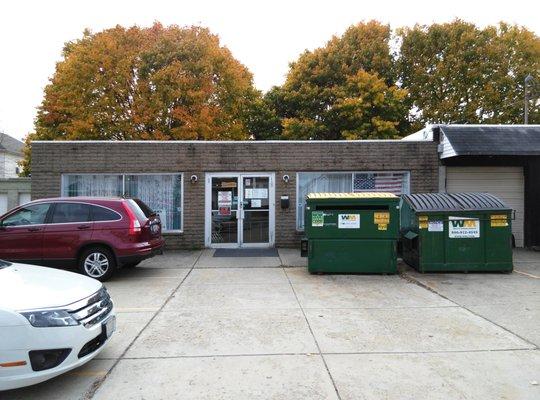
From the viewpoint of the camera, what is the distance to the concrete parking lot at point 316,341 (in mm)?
3854

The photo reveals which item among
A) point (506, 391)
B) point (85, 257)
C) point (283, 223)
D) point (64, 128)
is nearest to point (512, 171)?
point (283, 223)

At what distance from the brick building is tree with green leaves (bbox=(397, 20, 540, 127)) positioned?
14849 millimetres

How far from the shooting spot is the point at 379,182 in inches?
514

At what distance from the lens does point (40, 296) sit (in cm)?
382

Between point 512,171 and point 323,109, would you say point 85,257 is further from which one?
point 323,109

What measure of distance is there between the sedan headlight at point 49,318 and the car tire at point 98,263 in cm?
506

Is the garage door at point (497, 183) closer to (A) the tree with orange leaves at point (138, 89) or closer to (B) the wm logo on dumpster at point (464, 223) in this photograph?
(B) the wm logo on dumpster at point (464, 223)

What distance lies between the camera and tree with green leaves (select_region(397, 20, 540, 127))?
25406mm

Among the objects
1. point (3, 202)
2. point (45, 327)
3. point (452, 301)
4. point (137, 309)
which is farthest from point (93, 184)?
point (3, 202)

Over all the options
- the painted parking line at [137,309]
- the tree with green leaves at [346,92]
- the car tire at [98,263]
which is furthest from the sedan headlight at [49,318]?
the tree with green leaves at [346,92]

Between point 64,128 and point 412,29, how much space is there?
70.5 ft

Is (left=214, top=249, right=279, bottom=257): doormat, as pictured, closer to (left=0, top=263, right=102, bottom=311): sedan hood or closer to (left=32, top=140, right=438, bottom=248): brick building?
(left=32, top=140, right=438, bottom=248): brick building

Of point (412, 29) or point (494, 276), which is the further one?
point (412, 29)

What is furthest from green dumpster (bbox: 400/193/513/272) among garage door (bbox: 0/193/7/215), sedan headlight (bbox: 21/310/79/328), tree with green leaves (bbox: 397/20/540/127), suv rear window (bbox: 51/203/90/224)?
garage door (bbox: 0/193/7/215)
